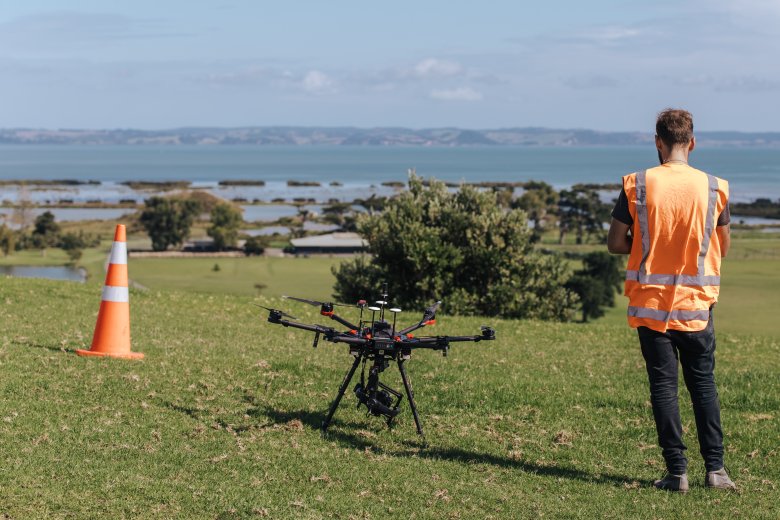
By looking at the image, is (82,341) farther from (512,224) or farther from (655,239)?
(512,224)

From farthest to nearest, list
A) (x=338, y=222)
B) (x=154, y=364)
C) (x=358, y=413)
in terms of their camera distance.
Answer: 1. (x=338, y=222)
2. (x=154, y=364)
3. (x=358, y=413)

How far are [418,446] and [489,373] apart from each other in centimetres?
370

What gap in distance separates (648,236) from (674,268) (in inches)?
12.8

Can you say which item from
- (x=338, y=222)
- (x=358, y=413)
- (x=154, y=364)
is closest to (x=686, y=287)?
(x=358, y=413)

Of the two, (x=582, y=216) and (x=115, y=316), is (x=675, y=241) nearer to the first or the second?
(x=115, y=316)

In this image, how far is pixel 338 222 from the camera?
527ft

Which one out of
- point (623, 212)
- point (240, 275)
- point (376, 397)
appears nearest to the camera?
point (623, 212)

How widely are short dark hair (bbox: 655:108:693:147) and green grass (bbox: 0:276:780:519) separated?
283 centimetres

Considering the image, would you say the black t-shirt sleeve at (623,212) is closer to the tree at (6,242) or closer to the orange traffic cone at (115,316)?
the orange traffic cone at (115,316)

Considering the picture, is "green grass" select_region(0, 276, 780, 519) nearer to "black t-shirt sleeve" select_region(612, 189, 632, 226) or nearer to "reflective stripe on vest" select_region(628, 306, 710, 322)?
"reflective stripe on vest" select_region(628, 306, 710, 322)

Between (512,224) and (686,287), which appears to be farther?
(512,224)

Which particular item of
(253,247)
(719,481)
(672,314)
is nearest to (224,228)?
(253,247)

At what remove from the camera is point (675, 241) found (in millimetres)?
7820

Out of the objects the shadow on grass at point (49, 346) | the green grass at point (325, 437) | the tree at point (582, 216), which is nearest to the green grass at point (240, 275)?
the tree at point (582, 216)
